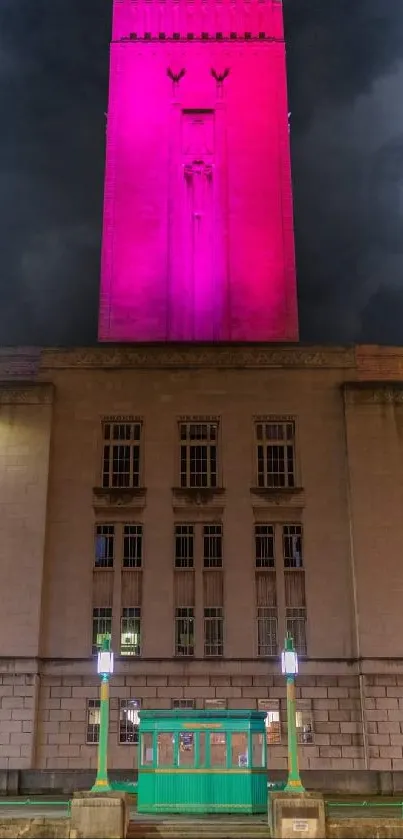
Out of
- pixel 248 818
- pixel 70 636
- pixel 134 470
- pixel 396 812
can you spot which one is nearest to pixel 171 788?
pixel 248 818

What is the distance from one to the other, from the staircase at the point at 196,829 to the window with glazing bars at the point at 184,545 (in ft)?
56.0

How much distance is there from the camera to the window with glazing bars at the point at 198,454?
40.5 metres

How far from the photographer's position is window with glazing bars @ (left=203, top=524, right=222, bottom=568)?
129ft

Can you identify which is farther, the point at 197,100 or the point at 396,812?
the point at 197,100

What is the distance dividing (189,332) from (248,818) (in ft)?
105

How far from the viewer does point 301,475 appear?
132ft

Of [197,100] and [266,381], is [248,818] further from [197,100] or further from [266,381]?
[197,100]

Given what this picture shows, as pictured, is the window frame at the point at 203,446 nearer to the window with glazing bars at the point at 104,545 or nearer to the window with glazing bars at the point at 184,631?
the window with glazing bars at the point at 104,545

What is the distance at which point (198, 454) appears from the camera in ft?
134

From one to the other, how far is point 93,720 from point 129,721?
1480 mm

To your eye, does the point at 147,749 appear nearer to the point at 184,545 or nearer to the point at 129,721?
the point at 129,721

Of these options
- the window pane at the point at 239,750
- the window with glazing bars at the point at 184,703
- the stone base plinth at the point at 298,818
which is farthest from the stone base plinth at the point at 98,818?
the window with glazing bars at the point at 184,703

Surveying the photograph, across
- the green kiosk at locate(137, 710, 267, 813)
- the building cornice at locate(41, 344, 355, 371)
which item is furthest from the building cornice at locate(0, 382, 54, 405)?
the green kiosk at locate(137, 710, 267, 813)

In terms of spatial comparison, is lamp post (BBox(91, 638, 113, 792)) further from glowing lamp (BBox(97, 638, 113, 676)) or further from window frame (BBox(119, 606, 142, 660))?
window frame (BBox(119, 606, 142, 660))
